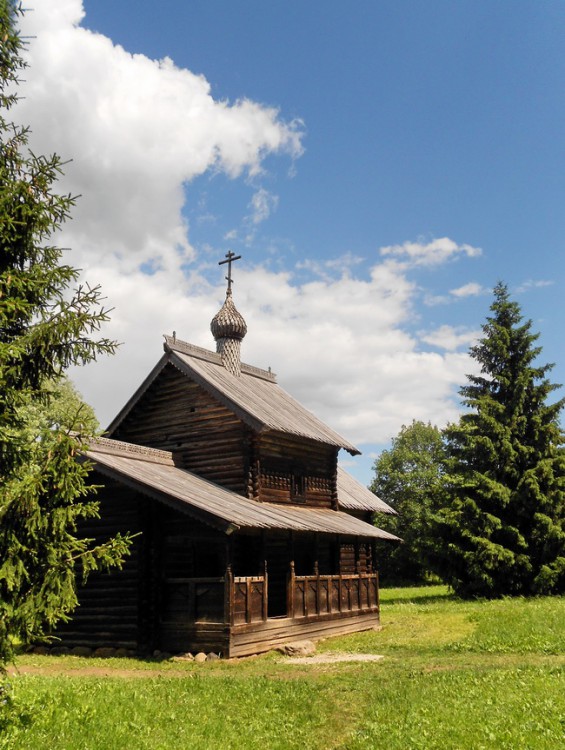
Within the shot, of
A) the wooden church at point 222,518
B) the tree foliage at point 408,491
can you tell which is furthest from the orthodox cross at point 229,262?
the tree foliage at point 408,491

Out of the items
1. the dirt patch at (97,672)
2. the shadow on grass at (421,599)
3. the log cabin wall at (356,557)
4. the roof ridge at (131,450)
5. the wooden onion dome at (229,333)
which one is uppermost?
the wooden onion dome at (229,333)

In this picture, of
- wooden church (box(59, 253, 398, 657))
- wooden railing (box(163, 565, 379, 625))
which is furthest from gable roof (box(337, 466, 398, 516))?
wooden railing (box(163, 565, 379, 625))

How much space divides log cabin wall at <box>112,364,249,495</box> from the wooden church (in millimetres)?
42

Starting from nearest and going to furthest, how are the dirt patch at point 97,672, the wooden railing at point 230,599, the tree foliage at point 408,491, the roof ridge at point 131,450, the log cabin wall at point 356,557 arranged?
the dirt patch at point 97,672, the wooden railing at point 230,599, the roof ridge at point 131,450, the log cabin wall at point 356,557, the tree foliage at point 408,491

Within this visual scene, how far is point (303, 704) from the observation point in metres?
11.2

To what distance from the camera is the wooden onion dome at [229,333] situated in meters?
28.0

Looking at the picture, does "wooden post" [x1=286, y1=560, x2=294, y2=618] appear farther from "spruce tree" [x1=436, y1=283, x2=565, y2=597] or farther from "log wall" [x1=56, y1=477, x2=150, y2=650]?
"spruce tree" [x1=436, y1=283, x2=565, y2=597]

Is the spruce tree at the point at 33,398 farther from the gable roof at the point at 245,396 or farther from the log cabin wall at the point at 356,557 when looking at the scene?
the log cabin wall at the point at 356,557

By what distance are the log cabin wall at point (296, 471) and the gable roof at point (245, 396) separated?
56 cm

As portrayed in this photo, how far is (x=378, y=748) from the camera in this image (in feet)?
29.6

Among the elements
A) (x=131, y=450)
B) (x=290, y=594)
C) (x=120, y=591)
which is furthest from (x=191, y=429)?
(x=290, y=594)

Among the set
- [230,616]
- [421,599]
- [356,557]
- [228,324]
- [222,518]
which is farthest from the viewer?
[421,599]

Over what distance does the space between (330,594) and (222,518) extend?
300 inches

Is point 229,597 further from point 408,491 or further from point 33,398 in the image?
point 408,491
